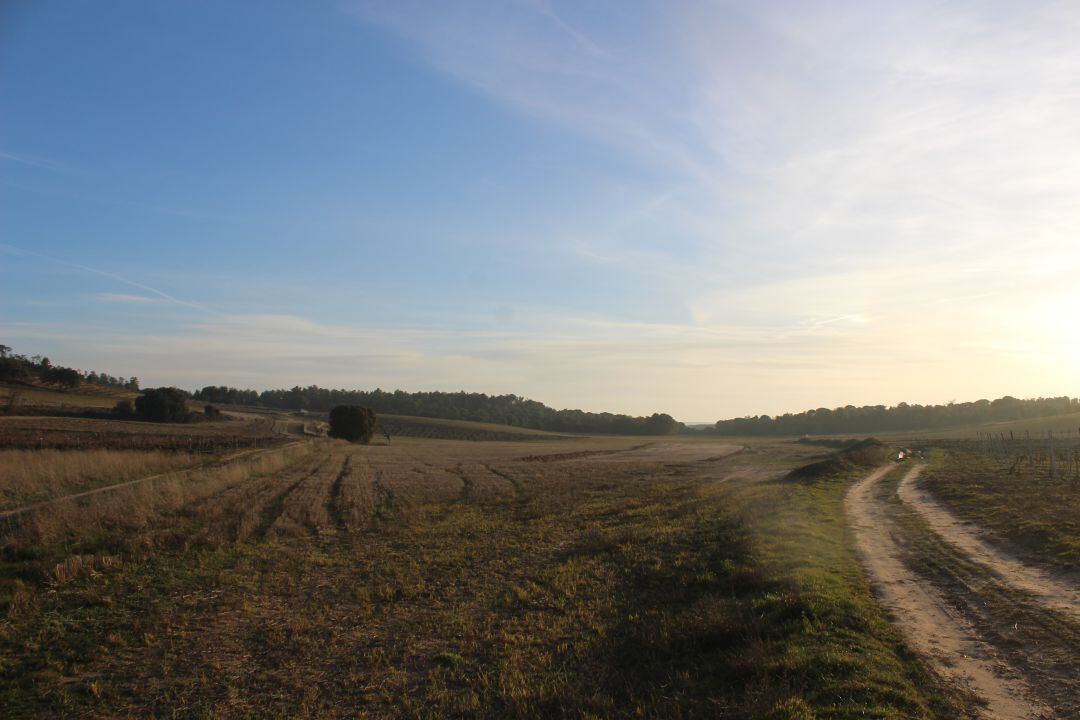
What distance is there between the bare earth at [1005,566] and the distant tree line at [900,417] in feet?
517

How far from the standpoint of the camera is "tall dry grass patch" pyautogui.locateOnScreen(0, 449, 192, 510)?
2225 centimetres

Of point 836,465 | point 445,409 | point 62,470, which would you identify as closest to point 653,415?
point 445,409

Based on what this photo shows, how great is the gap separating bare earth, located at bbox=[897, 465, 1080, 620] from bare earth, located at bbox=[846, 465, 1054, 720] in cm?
148

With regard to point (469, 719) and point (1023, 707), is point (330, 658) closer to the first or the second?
point (469, 719)

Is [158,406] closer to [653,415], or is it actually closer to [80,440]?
[80,440]

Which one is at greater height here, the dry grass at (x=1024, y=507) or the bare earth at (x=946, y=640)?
the dry grass at (x=1024, y=507)

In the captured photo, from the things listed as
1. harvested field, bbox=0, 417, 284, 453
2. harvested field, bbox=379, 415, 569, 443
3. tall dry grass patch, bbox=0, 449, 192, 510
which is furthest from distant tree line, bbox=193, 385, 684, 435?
tall dry grass patch, bbox=0, 449, 192, 510

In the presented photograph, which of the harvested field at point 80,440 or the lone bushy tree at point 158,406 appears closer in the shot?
the harvested field at point 80,440

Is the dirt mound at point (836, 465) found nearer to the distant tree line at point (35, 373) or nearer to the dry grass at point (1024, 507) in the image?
the dry grass at point (1024, 507)

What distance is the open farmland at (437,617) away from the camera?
7707mm

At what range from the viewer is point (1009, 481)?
95.3ft

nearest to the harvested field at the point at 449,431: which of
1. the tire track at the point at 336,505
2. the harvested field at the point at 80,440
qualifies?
the harvested field at the point at 80,440

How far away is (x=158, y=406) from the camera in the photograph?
7919 centimetres

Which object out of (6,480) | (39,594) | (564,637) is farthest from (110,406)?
(564,637)
